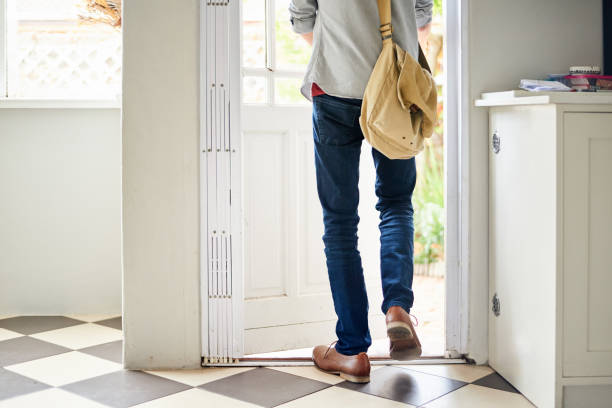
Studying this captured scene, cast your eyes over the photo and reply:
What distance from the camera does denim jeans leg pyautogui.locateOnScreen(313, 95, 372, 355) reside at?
2.16 meters

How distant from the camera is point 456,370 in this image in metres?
2.32

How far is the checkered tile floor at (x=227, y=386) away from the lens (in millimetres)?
2041

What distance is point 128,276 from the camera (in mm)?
2361

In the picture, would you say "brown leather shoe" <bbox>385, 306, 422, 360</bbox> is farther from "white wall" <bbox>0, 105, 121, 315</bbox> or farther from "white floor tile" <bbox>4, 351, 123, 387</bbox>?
"white wall" <bbox>0, 105, 121, 315</bbox>

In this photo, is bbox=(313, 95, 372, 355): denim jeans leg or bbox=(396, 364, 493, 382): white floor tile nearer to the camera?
bbox=(313, 95, 372, 355): denim jeans leg

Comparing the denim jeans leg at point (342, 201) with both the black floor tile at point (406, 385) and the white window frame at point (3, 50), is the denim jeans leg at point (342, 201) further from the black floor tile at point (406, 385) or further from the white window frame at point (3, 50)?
the white window frame at point (3, 50)

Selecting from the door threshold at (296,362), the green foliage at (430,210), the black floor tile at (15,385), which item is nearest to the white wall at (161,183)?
the door threshold at (296,362)

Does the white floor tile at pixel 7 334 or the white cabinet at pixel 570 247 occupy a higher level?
the white cabinet at pixel 570 247

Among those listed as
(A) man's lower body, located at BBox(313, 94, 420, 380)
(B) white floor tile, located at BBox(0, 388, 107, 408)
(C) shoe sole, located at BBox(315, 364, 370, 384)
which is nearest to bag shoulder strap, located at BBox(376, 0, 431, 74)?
(A) man's lower body, located at BBox(313, 94, 420, 380)

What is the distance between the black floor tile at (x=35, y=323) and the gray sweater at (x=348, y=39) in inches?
58.9

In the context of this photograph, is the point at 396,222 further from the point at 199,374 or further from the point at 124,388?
the point at 124,388

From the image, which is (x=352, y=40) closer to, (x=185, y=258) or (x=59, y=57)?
(x=185, y=258)

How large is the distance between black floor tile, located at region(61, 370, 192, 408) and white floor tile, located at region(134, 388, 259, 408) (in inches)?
1.4

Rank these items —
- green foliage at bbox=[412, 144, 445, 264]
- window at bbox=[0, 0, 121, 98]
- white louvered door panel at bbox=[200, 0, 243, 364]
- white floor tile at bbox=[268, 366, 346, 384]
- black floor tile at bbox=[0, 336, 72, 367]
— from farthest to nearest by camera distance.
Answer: green foliage at bbox=[412, 144, 445, 264] < window at bbox=[0, 0, 121, 98] < black floor tile at bbox=[0, 336, 72, 367] < white louvered door panel at bbox=[200, 0, 243, 364] < white floor tile at bbox=[268, 366, 346, 384]
